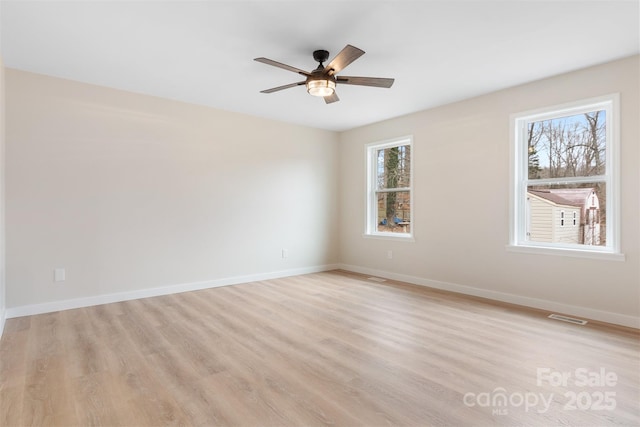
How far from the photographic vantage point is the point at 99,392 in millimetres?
2102

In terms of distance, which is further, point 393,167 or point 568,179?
point 393,167

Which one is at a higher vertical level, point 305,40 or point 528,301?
point 305,40

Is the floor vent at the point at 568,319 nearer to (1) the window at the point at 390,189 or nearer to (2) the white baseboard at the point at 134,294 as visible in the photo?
(1) the window at the point at 390,189

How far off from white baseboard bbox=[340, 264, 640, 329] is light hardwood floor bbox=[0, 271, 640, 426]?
239 millimetres

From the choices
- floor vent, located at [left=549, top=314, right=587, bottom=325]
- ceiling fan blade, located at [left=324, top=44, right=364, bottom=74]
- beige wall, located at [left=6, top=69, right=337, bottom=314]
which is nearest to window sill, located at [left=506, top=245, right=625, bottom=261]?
floor vent, located at [left=549, top=314, right=587, bottom=325]

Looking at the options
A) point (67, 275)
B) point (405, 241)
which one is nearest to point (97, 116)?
point (67, 275)

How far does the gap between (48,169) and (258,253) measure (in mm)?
2841

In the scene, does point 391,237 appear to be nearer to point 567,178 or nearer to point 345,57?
point 567,178

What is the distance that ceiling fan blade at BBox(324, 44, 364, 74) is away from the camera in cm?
244

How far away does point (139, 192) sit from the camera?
4.28 metres

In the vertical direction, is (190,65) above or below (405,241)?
above

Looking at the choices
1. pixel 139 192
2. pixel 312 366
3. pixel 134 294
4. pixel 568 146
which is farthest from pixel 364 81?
pixel 134 294

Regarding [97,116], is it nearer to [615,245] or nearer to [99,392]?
[99,392]

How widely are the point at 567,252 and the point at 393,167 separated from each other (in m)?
2.74
